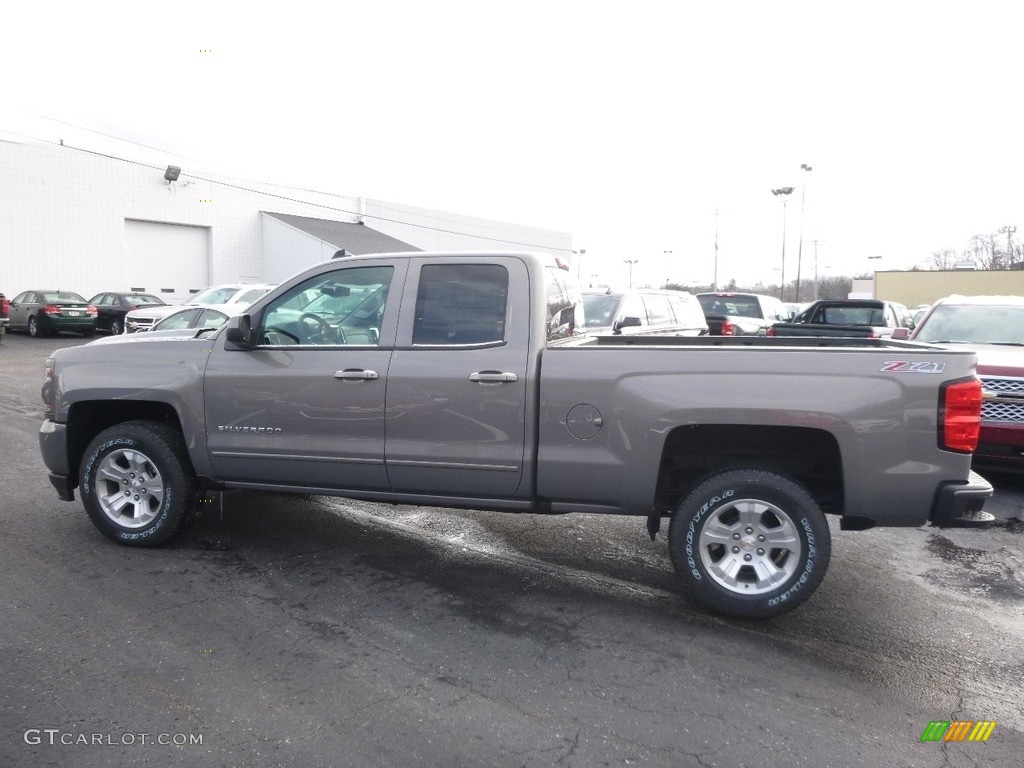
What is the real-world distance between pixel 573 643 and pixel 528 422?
4.13ft

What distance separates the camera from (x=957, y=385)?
4.09 m

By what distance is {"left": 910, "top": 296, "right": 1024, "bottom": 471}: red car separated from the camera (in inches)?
275

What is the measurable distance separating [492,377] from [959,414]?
250cm

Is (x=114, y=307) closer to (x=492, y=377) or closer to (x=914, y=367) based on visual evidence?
(x=492, y=377)

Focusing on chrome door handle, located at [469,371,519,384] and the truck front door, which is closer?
chrome door handle, located at [469,371,519,384]

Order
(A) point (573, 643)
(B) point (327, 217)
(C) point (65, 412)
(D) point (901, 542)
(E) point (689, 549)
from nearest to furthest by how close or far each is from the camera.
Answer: (A) point (573, 643), (E) point (689, 549), (C) point (65, 412), (D) point (901, 542), (B) point (327, 217)

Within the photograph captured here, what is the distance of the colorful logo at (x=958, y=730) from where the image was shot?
11.0 ft

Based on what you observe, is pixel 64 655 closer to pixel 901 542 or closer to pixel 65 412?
pixel 65 412

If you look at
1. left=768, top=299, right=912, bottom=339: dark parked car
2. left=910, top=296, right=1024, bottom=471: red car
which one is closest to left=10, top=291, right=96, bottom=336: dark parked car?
left=768, top=299, right=912, bottom=339: dark parked car

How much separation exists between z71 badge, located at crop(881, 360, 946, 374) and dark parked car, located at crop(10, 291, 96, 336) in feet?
85.0

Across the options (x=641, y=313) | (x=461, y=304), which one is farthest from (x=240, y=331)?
(x=641, y=313)

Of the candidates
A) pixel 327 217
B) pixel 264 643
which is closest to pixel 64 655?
pixel 264 643

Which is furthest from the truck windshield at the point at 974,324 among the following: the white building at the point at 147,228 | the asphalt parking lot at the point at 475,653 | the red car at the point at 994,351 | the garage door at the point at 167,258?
the garage door at the point at 167,258

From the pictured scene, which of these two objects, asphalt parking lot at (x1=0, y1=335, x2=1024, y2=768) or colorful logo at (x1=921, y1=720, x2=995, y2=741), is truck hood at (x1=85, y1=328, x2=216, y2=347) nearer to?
asphalt parking lot at (x1=0, y1=335, x2=1024, y2=768)
